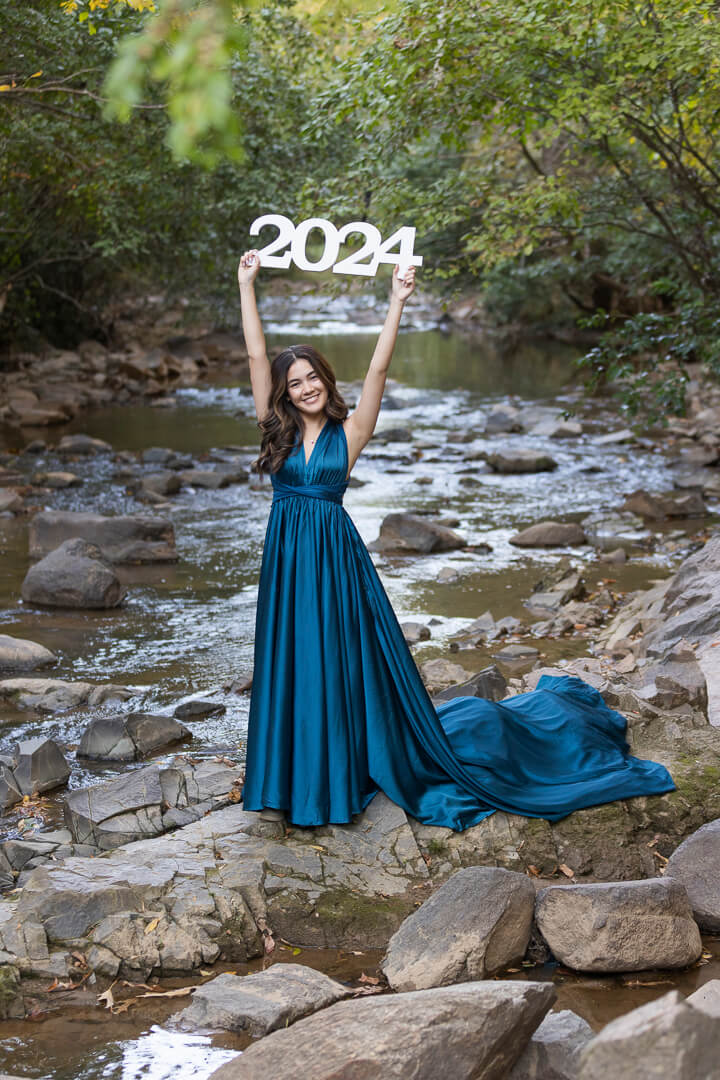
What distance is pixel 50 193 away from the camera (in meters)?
19.7

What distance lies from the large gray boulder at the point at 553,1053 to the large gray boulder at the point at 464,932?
1.86ft

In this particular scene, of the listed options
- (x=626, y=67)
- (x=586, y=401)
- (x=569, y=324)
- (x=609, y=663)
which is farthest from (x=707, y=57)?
(x=569, y=324)

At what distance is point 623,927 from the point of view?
13.3ft

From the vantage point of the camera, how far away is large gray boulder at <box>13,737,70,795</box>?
20.3ft

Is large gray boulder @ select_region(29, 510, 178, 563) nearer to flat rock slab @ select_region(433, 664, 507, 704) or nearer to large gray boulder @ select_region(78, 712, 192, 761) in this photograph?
large gray boulder @ select_region(78, 712, 192, 761)

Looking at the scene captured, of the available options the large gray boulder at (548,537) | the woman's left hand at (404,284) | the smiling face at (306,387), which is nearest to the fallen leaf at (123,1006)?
the smiling face at (306,387)

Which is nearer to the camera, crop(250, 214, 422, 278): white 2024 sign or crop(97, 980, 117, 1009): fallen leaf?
crop(97, 980, 117, 1009): fallen leaf

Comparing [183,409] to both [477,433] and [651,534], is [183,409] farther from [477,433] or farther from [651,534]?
[651,534]

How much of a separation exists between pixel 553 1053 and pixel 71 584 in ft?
25.5

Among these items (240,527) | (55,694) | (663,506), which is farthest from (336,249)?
(663,506)

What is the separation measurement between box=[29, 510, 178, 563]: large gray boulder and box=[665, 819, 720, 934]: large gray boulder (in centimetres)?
827

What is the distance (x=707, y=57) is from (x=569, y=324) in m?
31.8

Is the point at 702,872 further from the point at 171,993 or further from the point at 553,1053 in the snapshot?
the point at 171,993

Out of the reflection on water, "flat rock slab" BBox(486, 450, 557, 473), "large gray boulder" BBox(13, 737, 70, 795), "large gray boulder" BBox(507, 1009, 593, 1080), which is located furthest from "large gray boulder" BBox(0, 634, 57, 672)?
"flat rock slab" BBox(486, 450, 557, 473)
